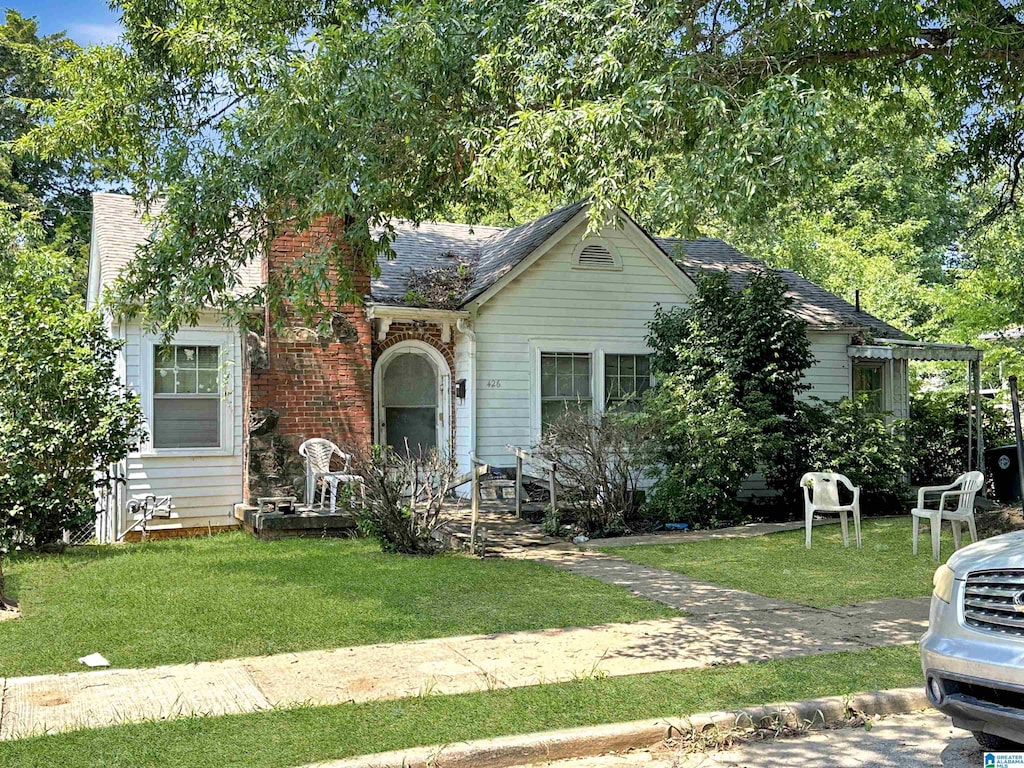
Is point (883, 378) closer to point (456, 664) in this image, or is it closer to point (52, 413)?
point (456, 664)

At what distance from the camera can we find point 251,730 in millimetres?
4758

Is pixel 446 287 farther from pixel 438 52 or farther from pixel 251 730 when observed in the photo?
pixel 251 730

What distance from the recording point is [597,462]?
1268 cm

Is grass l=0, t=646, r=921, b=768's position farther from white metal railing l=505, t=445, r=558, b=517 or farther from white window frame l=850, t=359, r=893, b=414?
white window frame l=850, t=359, r=893, b=414

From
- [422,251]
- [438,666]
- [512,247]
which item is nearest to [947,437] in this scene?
[512,247]

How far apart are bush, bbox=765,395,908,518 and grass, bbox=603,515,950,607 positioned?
1.55 metres

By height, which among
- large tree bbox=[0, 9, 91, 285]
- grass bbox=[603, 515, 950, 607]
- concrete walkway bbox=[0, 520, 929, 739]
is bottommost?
grass bbox=[603, 515, 950, 607]

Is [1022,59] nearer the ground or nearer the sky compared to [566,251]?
nearer the sky

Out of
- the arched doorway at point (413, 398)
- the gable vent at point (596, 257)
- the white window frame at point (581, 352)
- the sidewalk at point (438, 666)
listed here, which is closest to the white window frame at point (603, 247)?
the gable vent at point (596, 257)

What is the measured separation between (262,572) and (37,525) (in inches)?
129

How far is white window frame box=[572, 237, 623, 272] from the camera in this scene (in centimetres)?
1576

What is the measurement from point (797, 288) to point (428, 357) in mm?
8340

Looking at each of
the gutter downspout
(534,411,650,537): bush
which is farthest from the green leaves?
(534,411,650,537): bush

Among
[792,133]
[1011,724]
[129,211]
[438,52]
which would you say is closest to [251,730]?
[1011,724]
